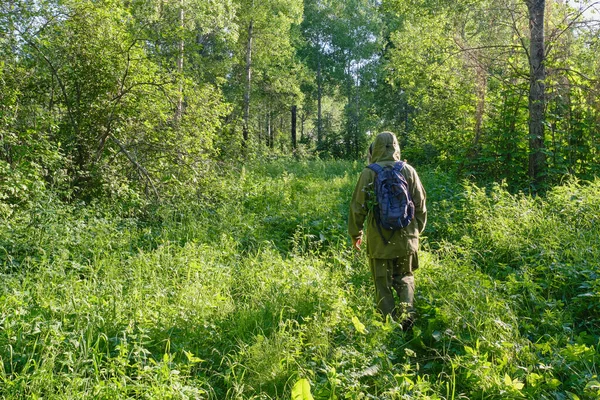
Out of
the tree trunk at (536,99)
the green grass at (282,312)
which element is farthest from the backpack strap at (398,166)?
the tree trunk at (536,99)

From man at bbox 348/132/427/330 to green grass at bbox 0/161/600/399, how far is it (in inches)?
9.6

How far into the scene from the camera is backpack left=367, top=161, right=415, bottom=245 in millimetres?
4000

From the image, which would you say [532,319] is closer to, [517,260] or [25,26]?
[517,260]

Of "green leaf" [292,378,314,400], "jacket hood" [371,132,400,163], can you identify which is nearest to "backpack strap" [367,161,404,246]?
"jacket hood" [371,132,400,163]

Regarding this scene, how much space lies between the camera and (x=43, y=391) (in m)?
2.79

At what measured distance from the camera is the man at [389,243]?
4102 mm

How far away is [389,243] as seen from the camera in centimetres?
408

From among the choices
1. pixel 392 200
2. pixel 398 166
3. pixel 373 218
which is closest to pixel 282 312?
pixel 373 218

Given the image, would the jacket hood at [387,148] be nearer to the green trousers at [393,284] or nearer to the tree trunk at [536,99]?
the green trousers at [393,284]

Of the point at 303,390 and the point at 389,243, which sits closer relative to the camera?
the point at 303,390

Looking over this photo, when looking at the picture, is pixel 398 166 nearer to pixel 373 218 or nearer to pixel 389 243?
pixel 373 218

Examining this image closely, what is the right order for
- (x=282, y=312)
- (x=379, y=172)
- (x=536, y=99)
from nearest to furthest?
1. (x=282, y=312)
2. (x=379, y=172)
3. (x=536, y=99)

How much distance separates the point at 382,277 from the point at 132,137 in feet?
20.1

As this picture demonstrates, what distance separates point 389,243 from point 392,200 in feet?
1.37
